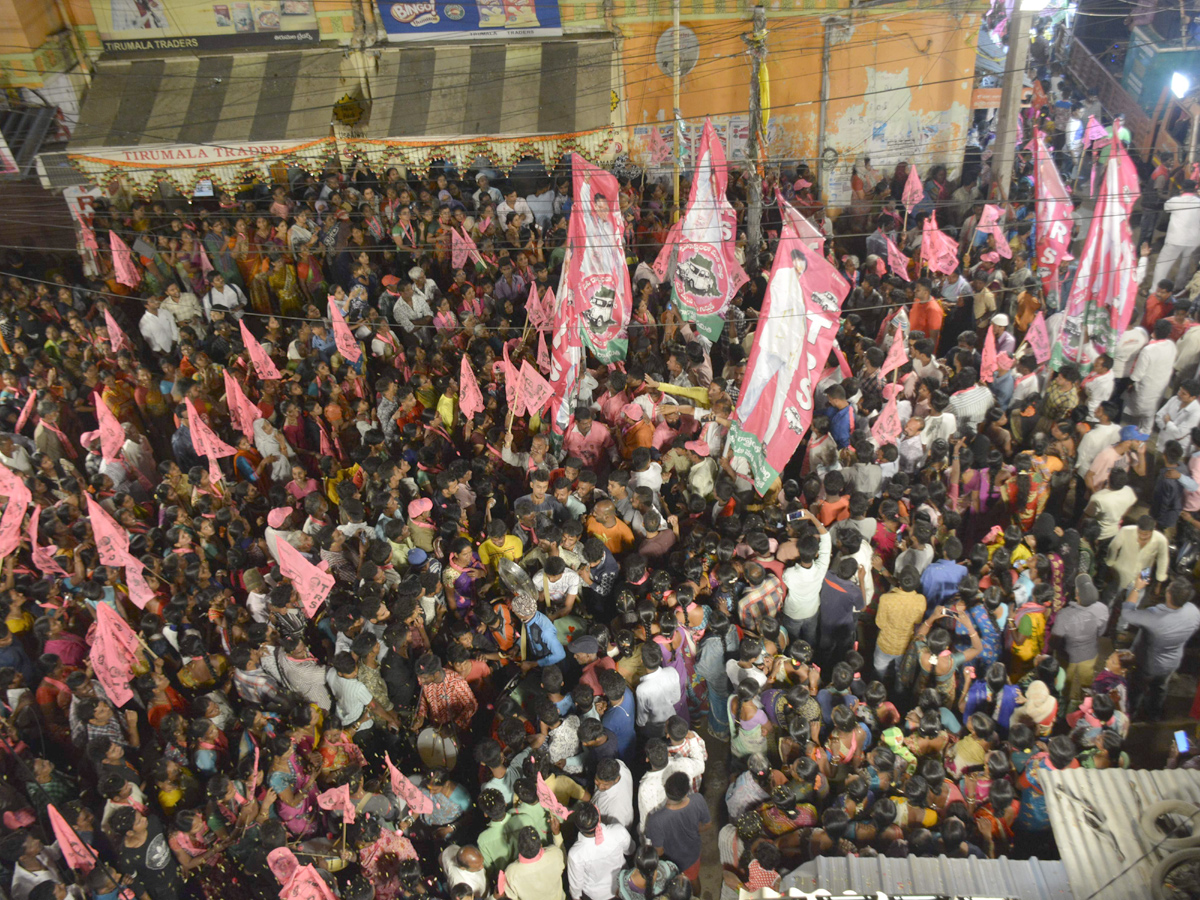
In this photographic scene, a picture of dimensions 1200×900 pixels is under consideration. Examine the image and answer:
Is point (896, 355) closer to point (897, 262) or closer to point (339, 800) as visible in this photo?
point (897, 262)

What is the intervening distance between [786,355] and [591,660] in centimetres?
284

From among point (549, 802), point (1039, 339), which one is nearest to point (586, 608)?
point (549, 802)

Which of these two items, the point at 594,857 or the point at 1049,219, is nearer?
the point at 594,857

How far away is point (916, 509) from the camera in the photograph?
6906 mm

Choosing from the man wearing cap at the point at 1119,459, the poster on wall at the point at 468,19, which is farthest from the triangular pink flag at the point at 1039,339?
the poster on wall at the point at 468,19

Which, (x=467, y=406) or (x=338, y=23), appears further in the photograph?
(x=338, y=23)

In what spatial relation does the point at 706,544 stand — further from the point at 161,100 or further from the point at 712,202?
the point at 161,100

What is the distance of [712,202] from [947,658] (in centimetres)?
500

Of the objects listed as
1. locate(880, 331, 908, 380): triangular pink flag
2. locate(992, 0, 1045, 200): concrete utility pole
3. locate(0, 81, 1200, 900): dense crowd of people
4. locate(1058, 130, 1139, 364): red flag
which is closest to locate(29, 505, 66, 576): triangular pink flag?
locate(0, 81, 1200, 900): dense crowd of people

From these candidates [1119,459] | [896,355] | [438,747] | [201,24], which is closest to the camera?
[438,747]

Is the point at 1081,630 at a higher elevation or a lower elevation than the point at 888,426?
lower

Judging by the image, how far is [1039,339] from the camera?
868 cm

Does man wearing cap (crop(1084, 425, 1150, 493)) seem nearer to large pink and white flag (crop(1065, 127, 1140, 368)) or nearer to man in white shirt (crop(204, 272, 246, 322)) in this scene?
large pink and white flag (crop(1065, 127, 1140, 368))

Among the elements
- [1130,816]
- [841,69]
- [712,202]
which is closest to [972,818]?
[1130,816]
